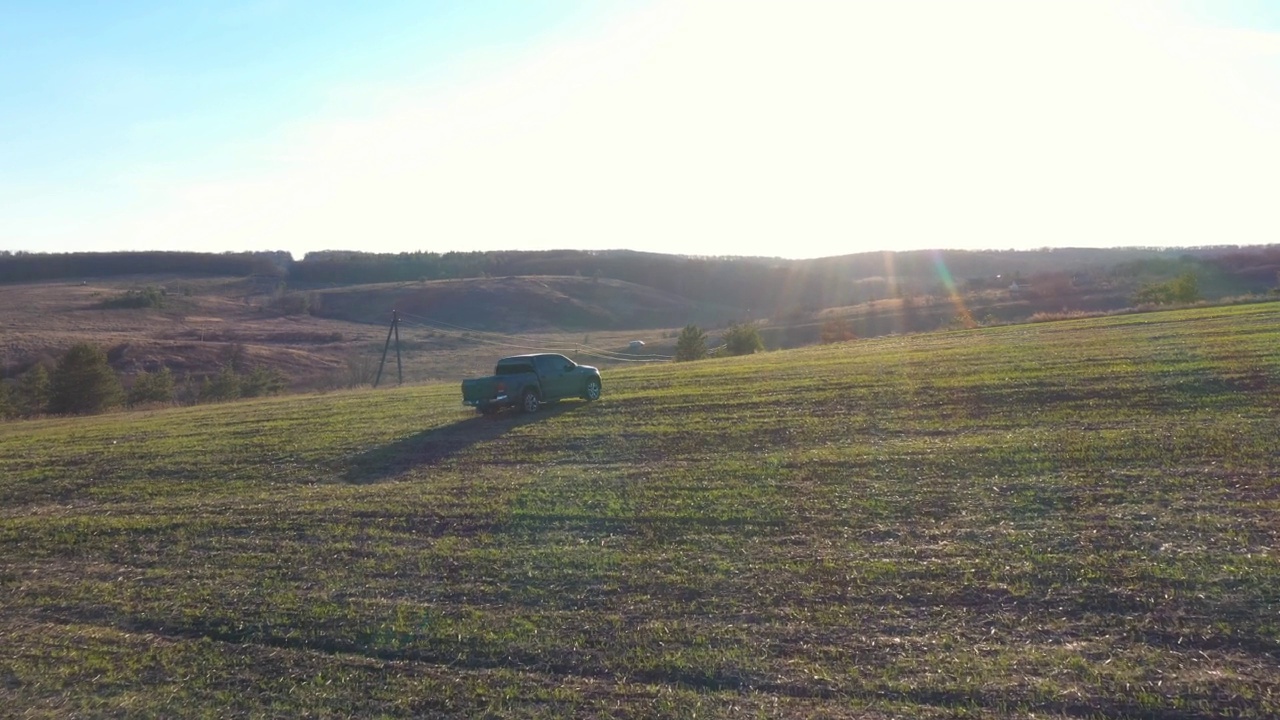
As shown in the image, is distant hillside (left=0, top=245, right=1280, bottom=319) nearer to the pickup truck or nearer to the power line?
the power line

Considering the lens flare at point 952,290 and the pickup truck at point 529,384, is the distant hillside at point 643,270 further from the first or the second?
the pickup truck at point 529,384

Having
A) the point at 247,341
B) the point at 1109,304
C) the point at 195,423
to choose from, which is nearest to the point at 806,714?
the point at 195,423

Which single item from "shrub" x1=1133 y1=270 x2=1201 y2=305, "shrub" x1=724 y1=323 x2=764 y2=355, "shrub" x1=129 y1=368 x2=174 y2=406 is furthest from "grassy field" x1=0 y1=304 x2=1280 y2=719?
"shrub" x1=1133 y1=270 x2=1201 y2=305

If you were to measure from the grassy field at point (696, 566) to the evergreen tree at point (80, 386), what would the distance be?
951 inches

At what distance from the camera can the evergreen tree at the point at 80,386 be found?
4241 centimetres

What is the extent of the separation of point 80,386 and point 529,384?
1086 inches

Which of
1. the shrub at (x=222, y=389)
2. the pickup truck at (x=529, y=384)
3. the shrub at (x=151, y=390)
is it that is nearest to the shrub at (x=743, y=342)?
the shrub at (x=222, y=389)

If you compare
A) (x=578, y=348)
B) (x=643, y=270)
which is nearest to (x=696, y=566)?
(x=578, y=348)

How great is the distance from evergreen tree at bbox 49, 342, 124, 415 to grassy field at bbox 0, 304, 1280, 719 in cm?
2415

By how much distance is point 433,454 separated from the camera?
19.6 m

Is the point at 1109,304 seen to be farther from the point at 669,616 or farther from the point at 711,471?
the point at 669,616

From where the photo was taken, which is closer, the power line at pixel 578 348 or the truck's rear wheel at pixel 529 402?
the truck's rear wheel at pixel 529 402

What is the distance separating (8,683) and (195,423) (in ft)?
65.7

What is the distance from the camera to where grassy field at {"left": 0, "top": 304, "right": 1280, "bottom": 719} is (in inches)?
312
